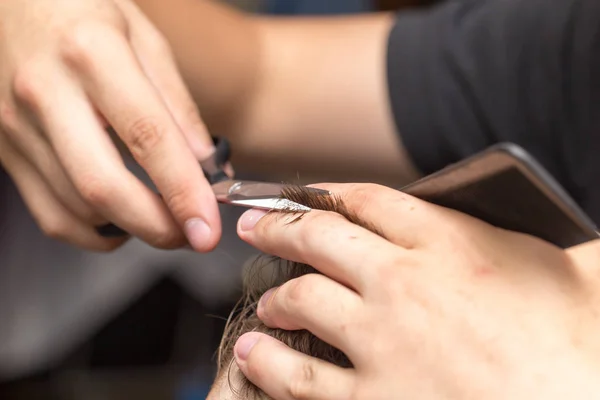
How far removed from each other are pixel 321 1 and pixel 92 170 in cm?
91

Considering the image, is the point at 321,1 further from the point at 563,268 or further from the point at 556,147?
the point at 563,268

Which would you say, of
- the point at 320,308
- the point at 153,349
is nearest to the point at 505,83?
the point at 320,308

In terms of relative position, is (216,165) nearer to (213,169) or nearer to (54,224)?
(213,169)

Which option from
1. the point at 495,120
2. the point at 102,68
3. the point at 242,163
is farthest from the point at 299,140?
the point at 102,68

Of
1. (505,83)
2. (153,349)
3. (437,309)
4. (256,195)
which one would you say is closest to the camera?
(437,309)

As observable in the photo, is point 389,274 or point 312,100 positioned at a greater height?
point 389,274

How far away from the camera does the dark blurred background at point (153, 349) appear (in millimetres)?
1193

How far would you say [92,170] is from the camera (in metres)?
0.46

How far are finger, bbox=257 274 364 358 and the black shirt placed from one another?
0.44m

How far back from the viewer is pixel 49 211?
53 centimetres

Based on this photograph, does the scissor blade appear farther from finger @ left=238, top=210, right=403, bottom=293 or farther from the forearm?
the forearm

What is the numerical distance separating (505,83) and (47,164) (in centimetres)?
48

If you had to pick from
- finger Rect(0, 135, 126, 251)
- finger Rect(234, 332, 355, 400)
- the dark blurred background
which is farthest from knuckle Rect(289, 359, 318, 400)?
the dark blurred background

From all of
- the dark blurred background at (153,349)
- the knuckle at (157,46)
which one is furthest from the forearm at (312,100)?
the dark blurred background at (153,349)
